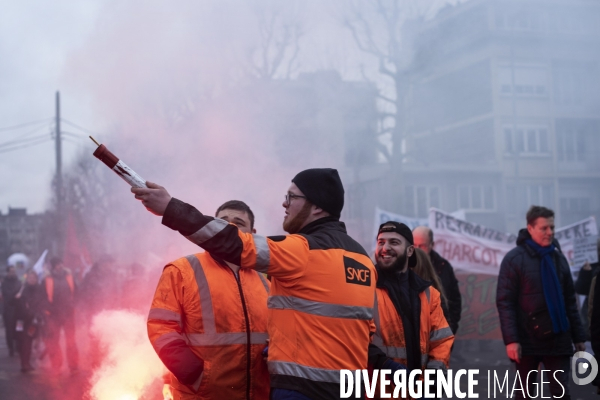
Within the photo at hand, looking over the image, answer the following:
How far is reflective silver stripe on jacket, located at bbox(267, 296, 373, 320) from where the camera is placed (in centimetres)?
260

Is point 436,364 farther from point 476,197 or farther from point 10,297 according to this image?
point 476,197

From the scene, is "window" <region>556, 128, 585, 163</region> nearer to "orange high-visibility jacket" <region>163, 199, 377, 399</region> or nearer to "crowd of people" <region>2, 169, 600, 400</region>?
"crowd of people" <region>2, 169, 600, 400</region>

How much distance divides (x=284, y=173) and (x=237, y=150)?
960mm

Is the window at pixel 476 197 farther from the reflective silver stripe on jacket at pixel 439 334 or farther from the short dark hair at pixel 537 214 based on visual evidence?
the reflective silver stripe on jacket at pixel 439 334

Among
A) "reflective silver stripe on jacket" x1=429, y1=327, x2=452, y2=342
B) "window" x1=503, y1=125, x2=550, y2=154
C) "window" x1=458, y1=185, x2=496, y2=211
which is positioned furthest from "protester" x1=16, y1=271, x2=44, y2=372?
"window" x1=458, y1=185, x2=496, y2=211

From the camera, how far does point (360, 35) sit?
11242 millimetres

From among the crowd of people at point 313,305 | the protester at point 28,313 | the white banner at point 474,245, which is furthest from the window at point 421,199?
the crowd of people at point 313,305

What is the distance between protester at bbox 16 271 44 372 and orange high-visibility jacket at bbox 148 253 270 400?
24.2 feet

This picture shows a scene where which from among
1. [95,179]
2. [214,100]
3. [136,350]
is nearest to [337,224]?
[136,350]

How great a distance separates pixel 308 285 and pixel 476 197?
887 inches

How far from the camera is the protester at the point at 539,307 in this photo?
15.1 feet

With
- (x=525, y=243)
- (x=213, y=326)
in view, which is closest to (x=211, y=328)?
(x=213, y=326)

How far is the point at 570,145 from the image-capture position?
20.3 m

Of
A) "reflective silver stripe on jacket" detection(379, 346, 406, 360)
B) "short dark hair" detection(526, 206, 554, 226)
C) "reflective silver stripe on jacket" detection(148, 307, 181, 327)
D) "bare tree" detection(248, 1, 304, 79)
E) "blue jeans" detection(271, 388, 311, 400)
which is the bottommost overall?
"blue jeans" detection(271, 388, 311, 400)
